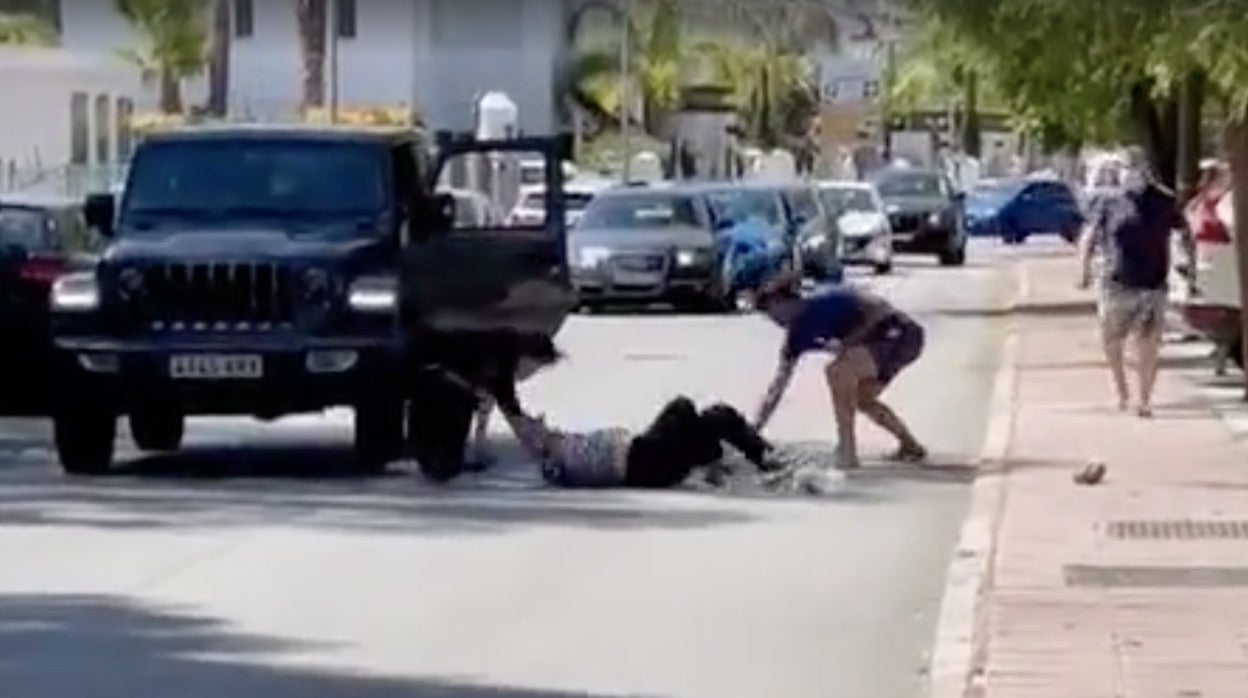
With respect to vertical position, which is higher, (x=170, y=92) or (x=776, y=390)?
(x=776, y=390)

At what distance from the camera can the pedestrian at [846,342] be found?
2195 centimetres

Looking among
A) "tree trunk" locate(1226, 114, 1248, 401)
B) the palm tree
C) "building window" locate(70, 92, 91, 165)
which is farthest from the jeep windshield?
"building window" locate(70, 92, 91, 165)

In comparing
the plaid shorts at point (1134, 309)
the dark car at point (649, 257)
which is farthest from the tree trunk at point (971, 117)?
the plaid shorts at point (1134, 309)

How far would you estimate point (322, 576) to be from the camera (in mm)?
16703

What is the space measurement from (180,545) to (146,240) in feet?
14.8

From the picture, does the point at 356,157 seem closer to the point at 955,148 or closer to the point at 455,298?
the point at 455,298

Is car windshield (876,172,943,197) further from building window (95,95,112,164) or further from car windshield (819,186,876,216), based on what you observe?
building window (95,95,112,164)

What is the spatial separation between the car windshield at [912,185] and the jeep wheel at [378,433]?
1792 inches

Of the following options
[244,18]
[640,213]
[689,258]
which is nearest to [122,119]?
[244,18]

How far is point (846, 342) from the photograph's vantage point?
870 inches

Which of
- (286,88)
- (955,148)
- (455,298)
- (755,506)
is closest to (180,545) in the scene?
(755,506)

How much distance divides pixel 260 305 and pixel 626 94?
57.0 meters

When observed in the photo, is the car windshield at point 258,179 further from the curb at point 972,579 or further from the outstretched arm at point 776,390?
the curb at point 972,579

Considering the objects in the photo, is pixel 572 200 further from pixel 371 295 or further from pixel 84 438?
pixel 371 295
